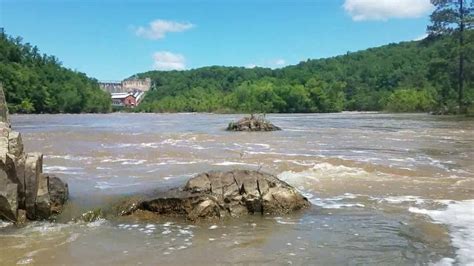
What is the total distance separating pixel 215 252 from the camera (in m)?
6.73

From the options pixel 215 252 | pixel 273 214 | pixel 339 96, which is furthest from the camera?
pixel 339 96

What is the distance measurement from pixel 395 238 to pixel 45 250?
494cm

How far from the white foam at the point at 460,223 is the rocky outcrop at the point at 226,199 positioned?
236 cm

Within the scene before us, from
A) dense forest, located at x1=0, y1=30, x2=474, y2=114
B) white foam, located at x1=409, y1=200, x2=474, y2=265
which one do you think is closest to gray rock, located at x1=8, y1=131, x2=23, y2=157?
white foam, located at x1=409, y1=200, x2=474, y2=265

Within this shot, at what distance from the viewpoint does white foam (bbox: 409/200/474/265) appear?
656cm

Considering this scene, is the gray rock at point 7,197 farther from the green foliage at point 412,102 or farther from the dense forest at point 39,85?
the dense forest at point 39,85

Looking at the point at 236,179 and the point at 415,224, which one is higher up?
the point at 236,179

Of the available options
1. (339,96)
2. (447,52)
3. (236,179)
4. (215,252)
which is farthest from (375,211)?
(339,96)

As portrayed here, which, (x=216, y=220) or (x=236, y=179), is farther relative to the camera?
(x=236, y=179)

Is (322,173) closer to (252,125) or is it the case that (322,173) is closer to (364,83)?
(252,125)

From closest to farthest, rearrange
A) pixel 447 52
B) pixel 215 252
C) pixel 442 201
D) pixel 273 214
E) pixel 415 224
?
pixel 215 252 < pixel 415 224 < pixel 273 214 < pixel 442 201 < pixel 447 52

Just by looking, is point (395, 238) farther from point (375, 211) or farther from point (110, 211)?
point (110, 211)

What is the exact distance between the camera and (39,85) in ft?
371

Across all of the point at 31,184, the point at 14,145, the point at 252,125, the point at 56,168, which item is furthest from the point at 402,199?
the point at 252,125
